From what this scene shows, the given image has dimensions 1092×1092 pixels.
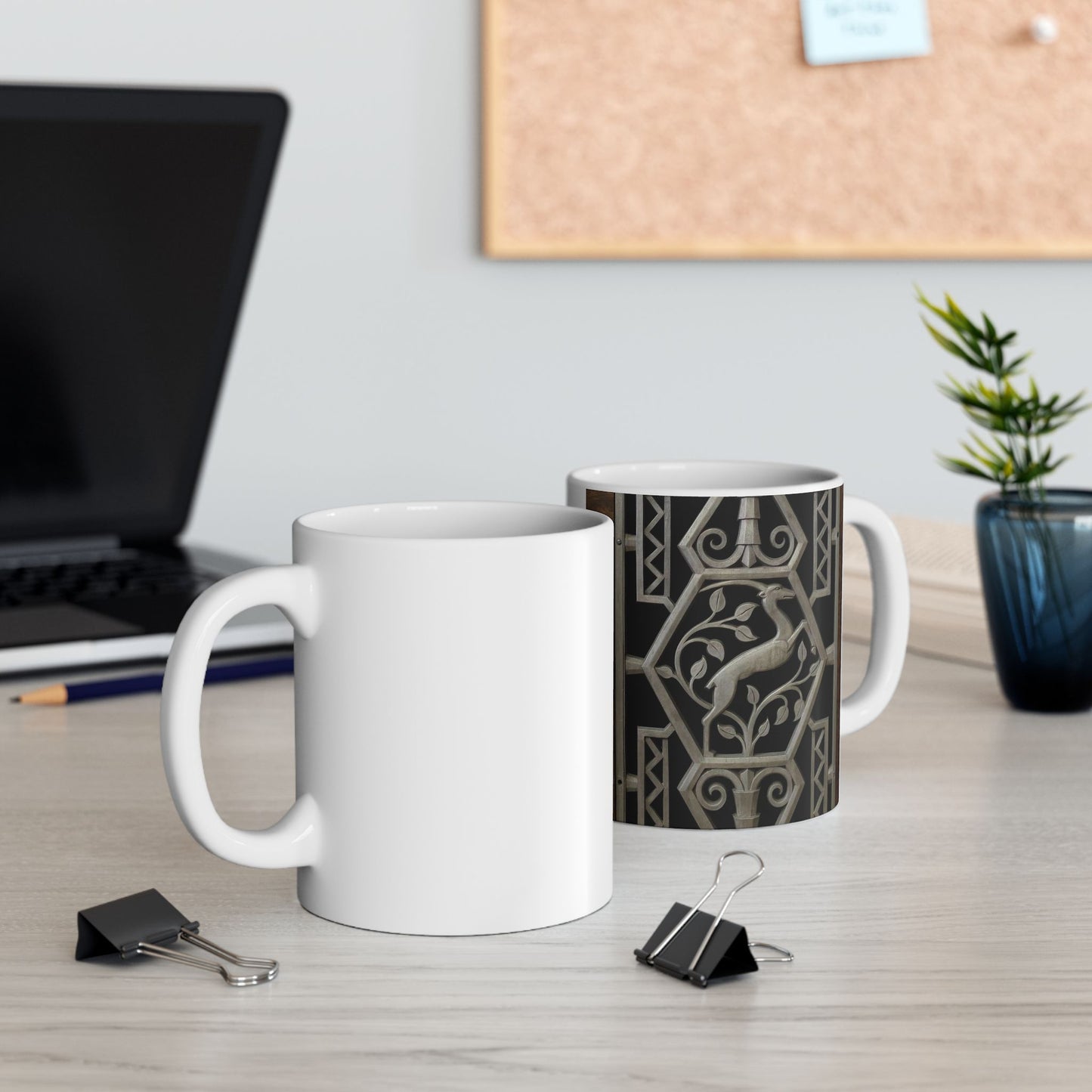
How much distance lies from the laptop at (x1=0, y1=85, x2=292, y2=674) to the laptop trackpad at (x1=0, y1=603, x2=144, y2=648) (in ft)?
0.11

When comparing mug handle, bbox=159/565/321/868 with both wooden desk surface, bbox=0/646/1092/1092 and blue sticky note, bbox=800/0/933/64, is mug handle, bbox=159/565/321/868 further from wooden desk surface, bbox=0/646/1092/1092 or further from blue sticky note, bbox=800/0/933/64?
blue sticky note, bbox=800/0/933/64

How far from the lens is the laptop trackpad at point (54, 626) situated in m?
0.72

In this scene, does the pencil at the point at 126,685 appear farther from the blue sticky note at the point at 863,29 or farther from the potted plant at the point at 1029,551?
the blue sticky note at the point at 863,29

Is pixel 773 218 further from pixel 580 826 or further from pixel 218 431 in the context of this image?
pixel 580 826

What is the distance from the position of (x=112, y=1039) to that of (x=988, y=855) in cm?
28

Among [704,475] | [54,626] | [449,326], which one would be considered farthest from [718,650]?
[449,326]

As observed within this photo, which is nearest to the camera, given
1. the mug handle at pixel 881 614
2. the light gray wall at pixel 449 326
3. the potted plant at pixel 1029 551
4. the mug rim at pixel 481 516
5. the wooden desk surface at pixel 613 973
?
the wooden desk surface at pixel 613 973

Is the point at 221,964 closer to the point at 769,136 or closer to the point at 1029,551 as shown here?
the point at 1029,551

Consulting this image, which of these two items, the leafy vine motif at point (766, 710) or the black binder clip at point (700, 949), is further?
the leafy vine motif at point (766, 710)

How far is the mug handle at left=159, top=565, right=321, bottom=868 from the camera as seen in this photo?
1.26 feet

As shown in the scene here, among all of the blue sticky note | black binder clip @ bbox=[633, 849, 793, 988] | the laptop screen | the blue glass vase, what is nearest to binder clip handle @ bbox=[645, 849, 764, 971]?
black binder clip @ bbox=[633, 849, 793, 988]

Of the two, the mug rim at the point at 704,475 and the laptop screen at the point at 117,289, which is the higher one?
the laptop screen at the point at 117,289

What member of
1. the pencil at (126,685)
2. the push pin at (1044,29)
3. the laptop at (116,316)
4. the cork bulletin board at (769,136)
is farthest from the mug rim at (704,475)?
the push pin at (1044,29)

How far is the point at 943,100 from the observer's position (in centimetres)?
A: 157
